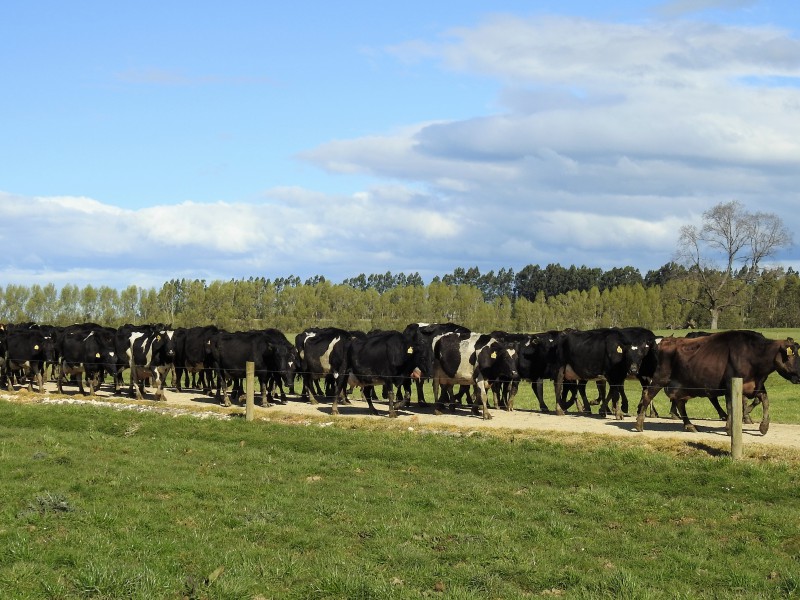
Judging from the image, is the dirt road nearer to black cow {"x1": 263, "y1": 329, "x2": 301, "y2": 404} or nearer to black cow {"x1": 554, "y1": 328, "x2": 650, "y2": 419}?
black cow {"x1": 263, "y1": 329, "x2": 301, "y2": 404}

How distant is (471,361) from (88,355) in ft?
50.4

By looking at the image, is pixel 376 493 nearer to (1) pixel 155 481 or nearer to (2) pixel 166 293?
(1) pixel 155 481

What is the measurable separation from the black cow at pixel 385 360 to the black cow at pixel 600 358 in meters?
3.92

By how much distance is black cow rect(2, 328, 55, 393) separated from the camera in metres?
33.1

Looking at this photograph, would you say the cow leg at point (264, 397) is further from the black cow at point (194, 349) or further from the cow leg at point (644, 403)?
the cow leg at point (644, 403)

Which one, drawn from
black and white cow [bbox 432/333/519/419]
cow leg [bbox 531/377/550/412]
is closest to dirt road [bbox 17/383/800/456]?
cow leg [bbox 531/377/550/412]

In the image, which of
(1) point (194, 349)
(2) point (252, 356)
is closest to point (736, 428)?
(2) point (252, 356)

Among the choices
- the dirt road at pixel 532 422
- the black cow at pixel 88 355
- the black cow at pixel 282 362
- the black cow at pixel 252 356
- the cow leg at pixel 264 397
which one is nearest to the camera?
the dirt road at pixel 532 422

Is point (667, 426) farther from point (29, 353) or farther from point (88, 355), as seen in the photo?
point (29, 353)

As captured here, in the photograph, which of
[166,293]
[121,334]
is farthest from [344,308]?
[121,334]

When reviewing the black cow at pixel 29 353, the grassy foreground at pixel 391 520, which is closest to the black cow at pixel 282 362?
the grassy foreground at pixel 391 520

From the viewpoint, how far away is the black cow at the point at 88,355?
32.1 meters

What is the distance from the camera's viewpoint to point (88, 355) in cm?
3241

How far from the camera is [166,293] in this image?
147m
